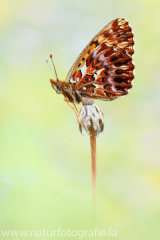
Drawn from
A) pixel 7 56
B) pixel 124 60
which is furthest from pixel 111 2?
pixel 124 60

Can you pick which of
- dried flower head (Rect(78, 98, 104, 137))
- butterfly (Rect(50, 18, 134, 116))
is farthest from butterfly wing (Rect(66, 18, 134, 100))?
dried flower head (Rect(78, 98, 104, 137))

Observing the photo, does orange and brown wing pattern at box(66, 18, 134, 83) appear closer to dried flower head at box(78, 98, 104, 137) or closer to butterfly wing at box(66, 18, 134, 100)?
butterfly wing at box(66, 18, 134, 100)

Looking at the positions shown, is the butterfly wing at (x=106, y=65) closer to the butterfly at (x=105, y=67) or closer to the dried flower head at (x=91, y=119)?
the butterfly at (x=105, y=67)

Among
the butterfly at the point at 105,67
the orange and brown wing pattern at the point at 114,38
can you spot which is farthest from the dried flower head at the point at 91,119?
the orange and brown wing pattern at the point at 114,38

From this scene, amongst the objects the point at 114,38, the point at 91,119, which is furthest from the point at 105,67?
the point at 91,119

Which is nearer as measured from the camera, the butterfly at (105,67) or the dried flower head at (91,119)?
the dried flower head at (91,119)

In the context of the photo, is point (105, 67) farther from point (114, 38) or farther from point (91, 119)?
point (91, 119)

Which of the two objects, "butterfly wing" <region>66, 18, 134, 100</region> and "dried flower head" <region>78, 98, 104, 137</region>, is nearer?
"dried flower head" <region>78, 98, 104, 137</region>
